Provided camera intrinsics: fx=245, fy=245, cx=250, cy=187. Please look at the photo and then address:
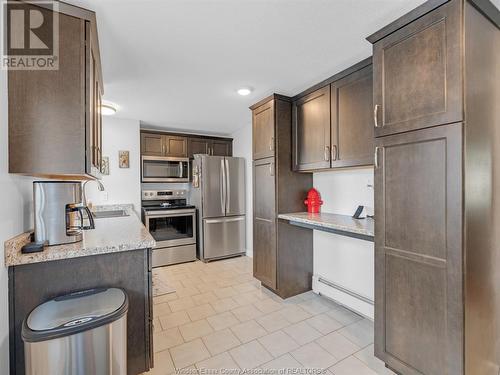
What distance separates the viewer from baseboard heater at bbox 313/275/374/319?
2391 millimetres

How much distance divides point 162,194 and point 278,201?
101 inches

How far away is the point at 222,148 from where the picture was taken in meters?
4.86

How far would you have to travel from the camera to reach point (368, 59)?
79.7 inches

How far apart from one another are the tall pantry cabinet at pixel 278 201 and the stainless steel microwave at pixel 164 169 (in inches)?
72.6

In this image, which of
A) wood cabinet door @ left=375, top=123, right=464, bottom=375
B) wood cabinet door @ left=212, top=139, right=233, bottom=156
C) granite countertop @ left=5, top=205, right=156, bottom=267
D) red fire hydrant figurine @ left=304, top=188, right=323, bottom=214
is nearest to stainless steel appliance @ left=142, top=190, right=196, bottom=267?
wood cabinet door @ left=212, top=139, right=233, bottom=156

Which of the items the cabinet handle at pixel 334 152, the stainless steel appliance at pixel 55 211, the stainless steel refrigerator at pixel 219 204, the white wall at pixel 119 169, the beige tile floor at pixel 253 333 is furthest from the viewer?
the stainless steel refrigerator at pixel 219 204

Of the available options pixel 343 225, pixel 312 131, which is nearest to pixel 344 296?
pixel 343 225

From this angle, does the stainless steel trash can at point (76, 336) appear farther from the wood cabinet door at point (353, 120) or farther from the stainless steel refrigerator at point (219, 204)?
the stainless steel refrigerator at point (219, 204)

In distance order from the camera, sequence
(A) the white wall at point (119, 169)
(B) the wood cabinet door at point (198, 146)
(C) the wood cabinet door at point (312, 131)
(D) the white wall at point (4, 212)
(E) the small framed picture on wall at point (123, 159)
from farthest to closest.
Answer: (B) the wood cabinet door at point (198, 146) < (E) the small framed picture on wall at point (123, 159) < (A) the white wall at point (119, 169) < (C) the wood cabinet door at point (312, 131) < (D) the white wall at point (4, 212)

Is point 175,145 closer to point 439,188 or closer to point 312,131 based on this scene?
point 312,131

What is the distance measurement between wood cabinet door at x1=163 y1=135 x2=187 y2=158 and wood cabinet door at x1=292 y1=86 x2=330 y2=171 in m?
2.35

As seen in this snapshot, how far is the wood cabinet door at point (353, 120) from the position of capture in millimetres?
2080

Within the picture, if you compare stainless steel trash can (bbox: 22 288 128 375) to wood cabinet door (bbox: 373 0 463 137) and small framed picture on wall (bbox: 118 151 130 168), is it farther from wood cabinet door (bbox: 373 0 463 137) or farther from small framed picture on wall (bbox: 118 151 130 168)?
small framed picture on wall (bbox: 118 151 130 168)

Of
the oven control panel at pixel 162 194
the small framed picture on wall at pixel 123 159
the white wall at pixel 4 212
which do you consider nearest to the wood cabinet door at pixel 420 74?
the white wall at pixel 4 212
